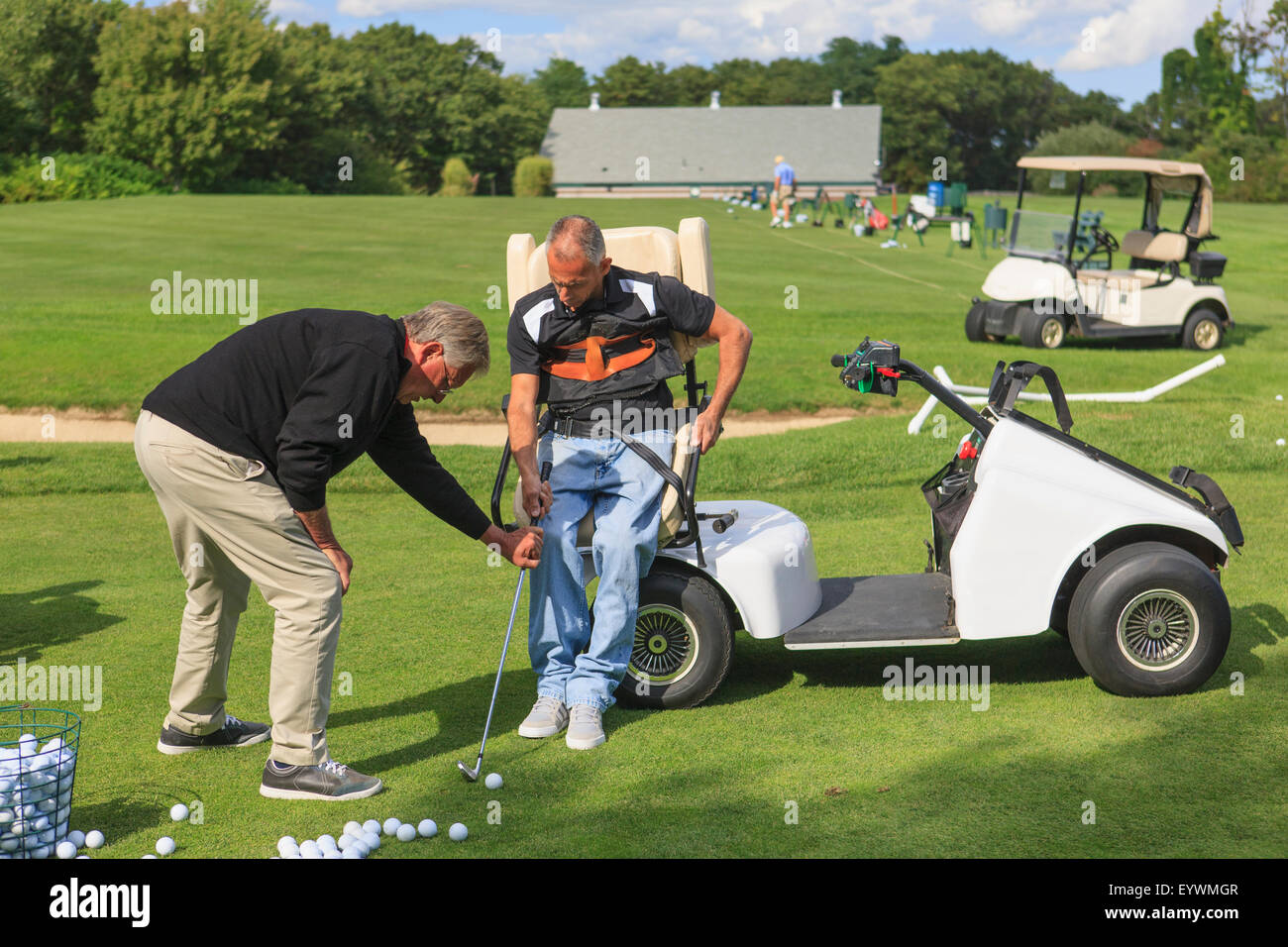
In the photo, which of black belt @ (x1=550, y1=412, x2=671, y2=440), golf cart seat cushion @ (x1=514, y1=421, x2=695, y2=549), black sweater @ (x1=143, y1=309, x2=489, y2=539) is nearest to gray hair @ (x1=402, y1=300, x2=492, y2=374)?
black sweater @ (x1=143, y1=309, x2=489, y2=539)

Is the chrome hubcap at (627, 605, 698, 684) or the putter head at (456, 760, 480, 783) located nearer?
the putter head at (456, 760, 480, 783)

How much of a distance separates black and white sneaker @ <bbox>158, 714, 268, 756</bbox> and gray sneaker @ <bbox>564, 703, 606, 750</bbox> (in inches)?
48.3

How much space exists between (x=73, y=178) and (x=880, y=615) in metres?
46.1

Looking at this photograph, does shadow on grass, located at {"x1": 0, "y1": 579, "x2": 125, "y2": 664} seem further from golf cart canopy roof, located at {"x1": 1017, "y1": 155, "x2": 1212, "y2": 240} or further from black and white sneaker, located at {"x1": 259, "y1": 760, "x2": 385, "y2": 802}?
golf cart canopy roof, located at {"x1": 1017, "y1": 155, "x2": 1212, "y2": 240}

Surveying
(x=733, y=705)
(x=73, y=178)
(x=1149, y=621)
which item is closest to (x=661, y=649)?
(x=733, y=705)

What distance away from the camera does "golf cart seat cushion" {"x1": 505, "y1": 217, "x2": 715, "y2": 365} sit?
5.66m

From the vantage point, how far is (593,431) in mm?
5301

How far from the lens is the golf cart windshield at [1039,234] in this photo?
55.8ft

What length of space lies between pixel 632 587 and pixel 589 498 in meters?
0.48

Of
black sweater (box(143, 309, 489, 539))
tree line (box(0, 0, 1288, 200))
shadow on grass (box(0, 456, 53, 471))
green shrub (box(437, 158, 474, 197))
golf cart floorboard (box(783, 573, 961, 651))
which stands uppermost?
tree line (box(0, 0, 1288, 200))

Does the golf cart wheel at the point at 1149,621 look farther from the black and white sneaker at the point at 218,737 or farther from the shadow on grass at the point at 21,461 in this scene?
the shadow on grass at the point at 21,461

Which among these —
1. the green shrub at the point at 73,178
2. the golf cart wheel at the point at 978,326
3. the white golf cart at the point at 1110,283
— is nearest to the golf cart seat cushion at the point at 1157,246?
the white golf cart at the point at 1110,283

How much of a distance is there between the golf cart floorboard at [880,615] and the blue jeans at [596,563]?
0.71 metres
